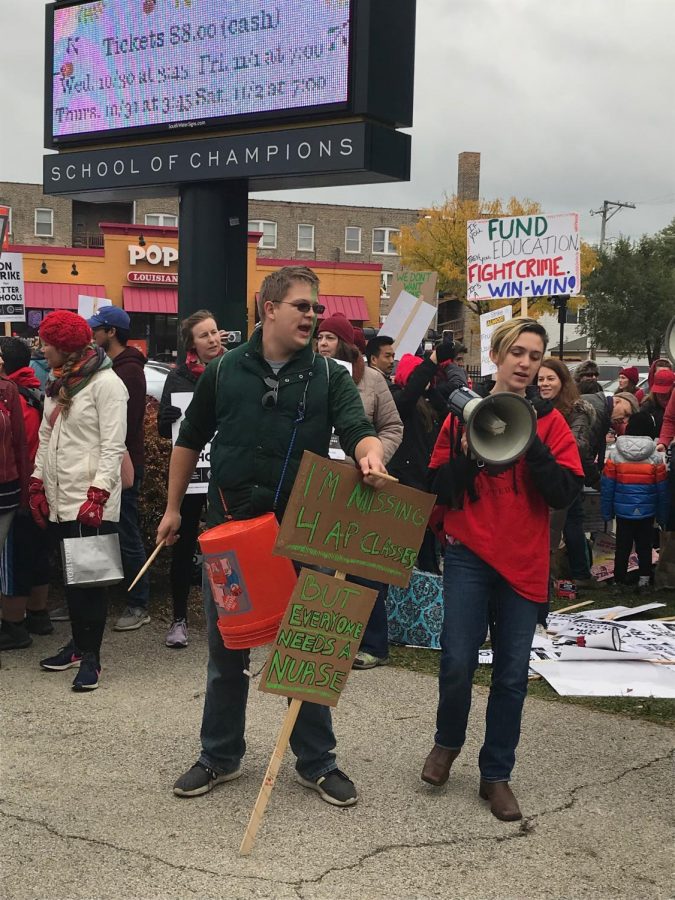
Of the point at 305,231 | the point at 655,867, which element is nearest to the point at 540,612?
the point at 655,867

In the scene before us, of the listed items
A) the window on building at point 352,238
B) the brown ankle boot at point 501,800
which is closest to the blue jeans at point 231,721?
the brown ankle boot at point 501,800

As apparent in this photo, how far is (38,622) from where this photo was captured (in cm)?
692

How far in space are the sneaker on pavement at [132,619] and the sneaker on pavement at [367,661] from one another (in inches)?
64.4

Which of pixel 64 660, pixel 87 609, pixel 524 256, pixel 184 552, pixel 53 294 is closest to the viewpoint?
pixel 87 609

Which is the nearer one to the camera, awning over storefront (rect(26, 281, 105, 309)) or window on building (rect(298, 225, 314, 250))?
awning over storefront (rect(26, 281, 105, 309))

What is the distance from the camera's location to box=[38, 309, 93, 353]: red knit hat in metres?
5.80

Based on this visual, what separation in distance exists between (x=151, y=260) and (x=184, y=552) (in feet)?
121

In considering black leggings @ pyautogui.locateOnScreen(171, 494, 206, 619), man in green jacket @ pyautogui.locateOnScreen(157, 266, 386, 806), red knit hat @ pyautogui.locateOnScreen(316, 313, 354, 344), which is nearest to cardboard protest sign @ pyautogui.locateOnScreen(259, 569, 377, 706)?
man in green jacket @ pyautogui.locateOnScreen(157, 266, 386, 806)

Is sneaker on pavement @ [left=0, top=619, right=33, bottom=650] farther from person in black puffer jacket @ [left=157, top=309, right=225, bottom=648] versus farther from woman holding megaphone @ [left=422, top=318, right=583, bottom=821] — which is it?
woman holding megaphone @ [left=422, top=318, right=583, bottom=821]

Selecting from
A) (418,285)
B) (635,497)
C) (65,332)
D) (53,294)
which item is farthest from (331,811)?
(53,294)

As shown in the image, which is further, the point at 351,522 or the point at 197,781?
the point at 197,781

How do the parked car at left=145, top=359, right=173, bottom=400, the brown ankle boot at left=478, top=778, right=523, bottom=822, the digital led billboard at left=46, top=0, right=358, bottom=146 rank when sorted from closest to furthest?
the brown ankle boot at left=478, top=778, right=523, bottom=822, the digital led billboard at left=46, top=0, right=358, bottom=146, the parked car at left=145, top=359, right=173, bottom=400

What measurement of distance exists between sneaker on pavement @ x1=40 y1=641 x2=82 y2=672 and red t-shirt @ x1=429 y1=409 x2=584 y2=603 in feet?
9.22

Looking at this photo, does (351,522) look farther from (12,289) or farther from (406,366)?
(12,289)
